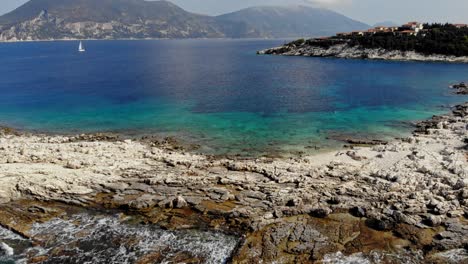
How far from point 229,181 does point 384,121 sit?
30.4 metres

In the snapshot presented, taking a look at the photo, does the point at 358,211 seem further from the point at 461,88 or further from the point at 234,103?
the point at 461,88

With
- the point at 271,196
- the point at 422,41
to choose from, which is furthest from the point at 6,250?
the point at 422,41

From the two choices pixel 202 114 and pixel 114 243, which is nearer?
pixel 114 243

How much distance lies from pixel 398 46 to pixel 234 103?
10072cm

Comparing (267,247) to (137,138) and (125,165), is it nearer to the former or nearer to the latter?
(125,165)

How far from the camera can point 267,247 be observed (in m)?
20.7

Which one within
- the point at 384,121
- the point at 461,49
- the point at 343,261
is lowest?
the point at 343,261

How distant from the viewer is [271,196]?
84.1 ft

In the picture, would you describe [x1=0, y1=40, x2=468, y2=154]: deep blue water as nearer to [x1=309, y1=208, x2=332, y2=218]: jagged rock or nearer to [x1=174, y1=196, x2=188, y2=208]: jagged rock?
[x1=174, y1=196, x2=188, y2=208]: jagged rock

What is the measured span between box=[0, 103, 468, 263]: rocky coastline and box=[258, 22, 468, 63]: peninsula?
106 metres

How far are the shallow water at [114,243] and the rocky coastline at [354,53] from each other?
411 feet

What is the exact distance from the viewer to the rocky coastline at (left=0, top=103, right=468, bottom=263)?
2103 centimetres

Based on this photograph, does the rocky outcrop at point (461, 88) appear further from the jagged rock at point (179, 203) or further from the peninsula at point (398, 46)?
the jagged rock at point (179, 203)

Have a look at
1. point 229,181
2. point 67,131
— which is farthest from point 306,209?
point 67,131
